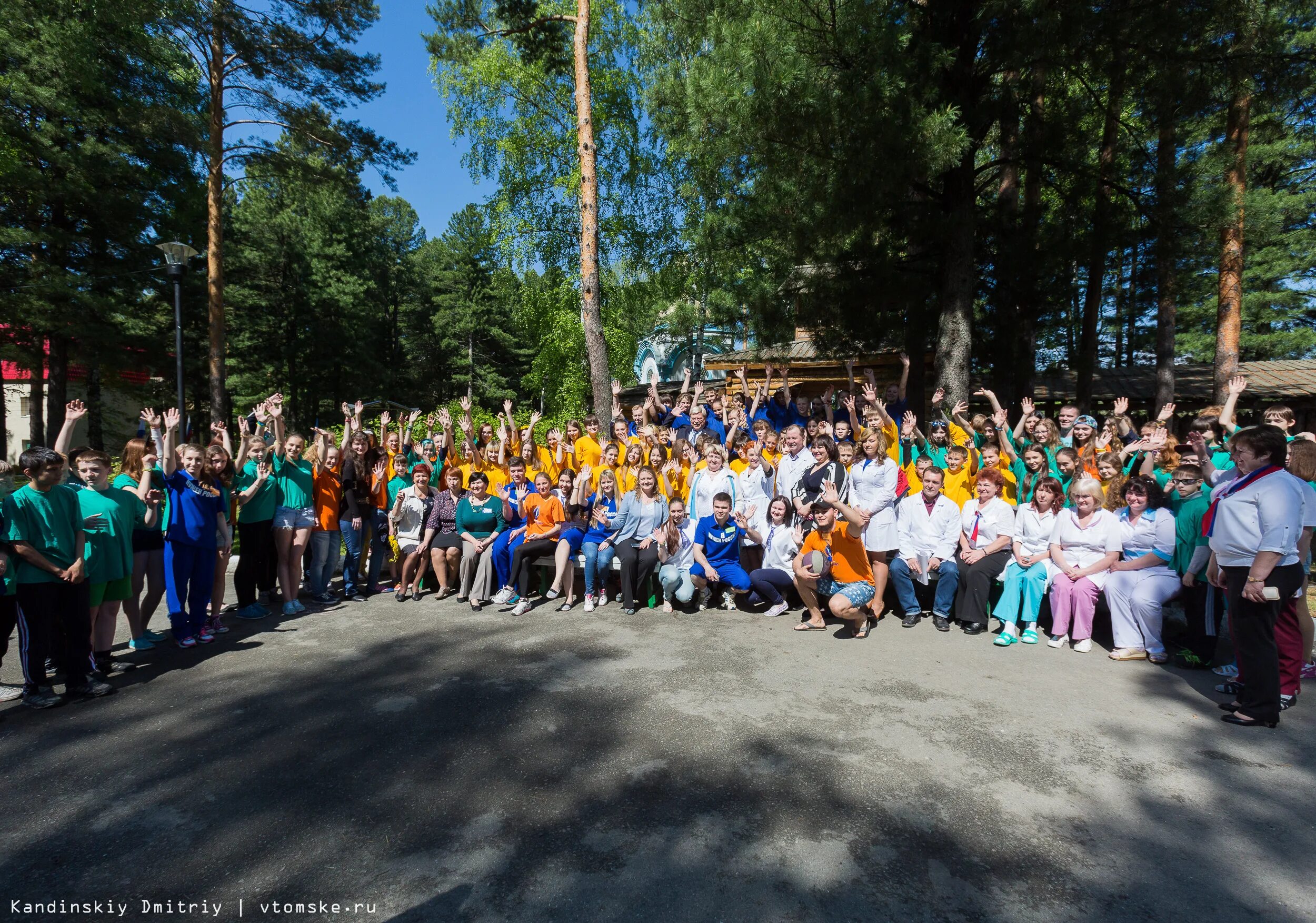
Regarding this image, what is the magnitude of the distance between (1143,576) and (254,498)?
8.41 m

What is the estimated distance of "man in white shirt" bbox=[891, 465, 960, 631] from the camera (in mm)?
6527

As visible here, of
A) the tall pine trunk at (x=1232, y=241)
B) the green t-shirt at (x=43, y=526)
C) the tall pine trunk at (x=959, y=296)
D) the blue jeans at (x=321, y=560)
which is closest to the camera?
the green t-shirt at (x=43, y=526)

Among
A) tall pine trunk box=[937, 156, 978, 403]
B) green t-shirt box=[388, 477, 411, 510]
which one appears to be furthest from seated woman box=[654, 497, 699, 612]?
tall pine trunk box=[937, 156, 978, 403]

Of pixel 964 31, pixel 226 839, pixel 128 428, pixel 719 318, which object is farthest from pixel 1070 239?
pixel 128 428

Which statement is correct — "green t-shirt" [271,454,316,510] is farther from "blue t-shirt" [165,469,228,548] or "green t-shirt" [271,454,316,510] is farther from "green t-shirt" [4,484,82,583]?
"green t-shirt" [4,484,82,583]

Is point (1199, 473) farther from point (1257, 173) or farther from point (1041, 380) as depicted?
point (1257, 173)

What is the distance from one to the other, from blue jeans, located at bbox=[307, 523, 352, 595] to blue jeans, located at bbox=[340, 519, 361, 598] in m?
0.16

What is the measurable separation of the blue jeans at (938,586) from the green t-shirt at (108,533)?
677 cm

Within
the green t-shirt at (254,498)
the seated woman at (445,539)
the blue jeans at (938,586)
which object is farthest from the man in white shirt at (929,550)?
the green t-shirt at (254,498)

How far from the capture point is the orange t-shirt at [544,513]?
25.3 feet

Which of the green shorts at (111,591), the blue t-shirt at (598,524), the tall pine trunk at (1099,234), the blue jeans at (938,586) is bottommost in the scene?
the blue jeans at (938,586)

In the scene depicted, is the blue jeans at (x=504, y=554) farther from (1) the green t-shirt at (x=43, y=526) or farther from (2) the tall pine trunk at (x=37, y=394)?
(2) the tall pine trunk at (x=37, y=394)

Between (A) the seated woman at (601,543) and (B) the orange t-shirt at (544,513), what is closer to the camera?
(A) the seated woman at (601,543)

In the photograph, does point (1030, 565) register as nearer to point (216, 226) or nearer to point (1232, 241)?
point (1232, 241)
